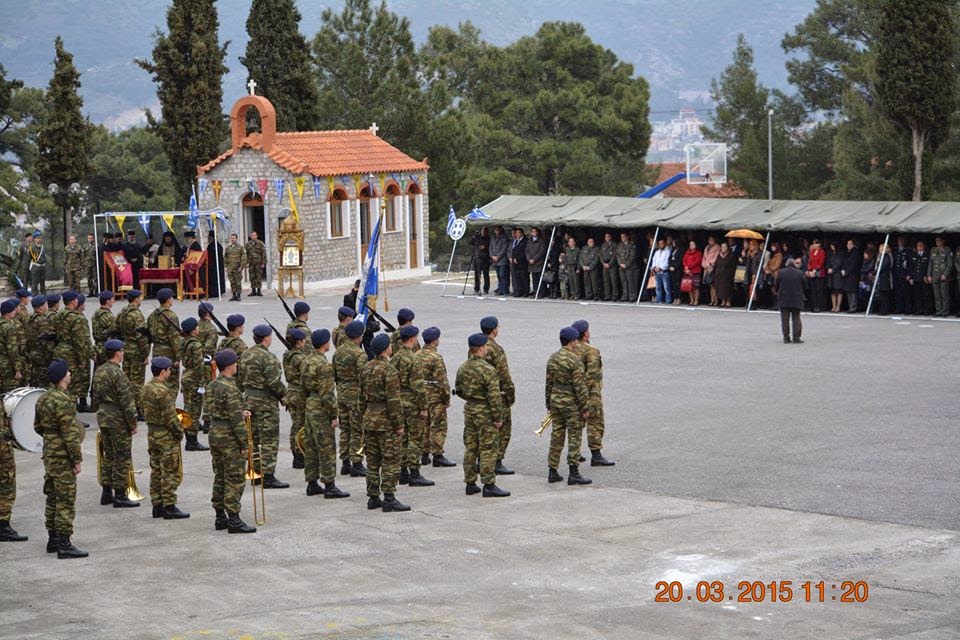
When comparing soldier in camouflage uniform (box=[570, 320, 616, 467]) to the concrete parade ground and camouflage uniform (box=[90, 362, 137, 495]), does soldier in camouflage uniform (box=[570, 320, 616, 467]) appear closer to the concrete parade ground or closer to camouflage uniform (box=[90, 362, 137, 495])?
the concrete parade ground

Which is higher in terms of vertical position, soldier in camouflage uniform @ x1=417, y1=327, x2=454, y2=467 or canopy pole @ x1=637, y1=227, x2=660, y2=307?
canopy pole @ x1=637, y1=227, x2=660, y2=307

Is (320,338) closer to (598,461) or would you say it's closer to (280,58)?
(598,461)

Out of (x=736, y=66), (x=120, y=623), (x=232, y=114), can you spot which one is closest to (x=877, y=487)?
(x=120, y=623)

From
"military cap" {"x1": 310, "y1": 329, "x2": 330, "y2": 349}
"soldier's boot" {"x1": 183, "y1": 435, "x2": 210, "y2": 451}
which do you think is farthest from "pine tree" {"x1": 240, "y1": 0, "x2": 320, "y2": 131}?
"military cap" {"x1": 310, "y1": 329, "x2": 330, "y2": 349}

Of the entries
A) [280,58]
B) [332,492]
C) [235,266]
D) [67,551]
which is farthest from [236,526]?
[280,58]

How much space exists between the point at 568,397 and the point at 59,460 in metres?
5.02

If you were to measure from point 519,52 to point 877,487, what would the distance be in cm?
4880

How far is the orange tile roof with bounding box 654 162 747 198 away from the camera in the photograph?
206 ft

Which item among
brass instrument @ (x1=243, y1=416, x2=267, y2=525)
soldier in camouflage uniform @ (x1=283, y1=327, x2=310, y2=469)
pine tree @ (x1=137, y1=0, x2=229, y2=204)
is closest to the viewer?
brass instrument @ (x1=243, y1=416, x2=267, y2=525)

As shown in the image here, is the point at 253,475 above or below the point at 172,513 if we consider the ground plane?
above

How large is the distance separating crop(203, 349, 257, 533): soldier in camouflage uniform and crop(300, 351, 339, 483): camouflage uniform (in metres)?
1.45

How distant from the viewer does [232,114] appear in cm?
3753

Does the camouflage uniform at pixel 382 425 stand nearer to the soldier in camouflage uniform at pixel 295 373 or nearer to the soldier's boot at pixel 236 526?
the soldier's boot at pixel 236 526

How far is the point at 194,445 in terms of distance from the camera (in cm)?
1844
